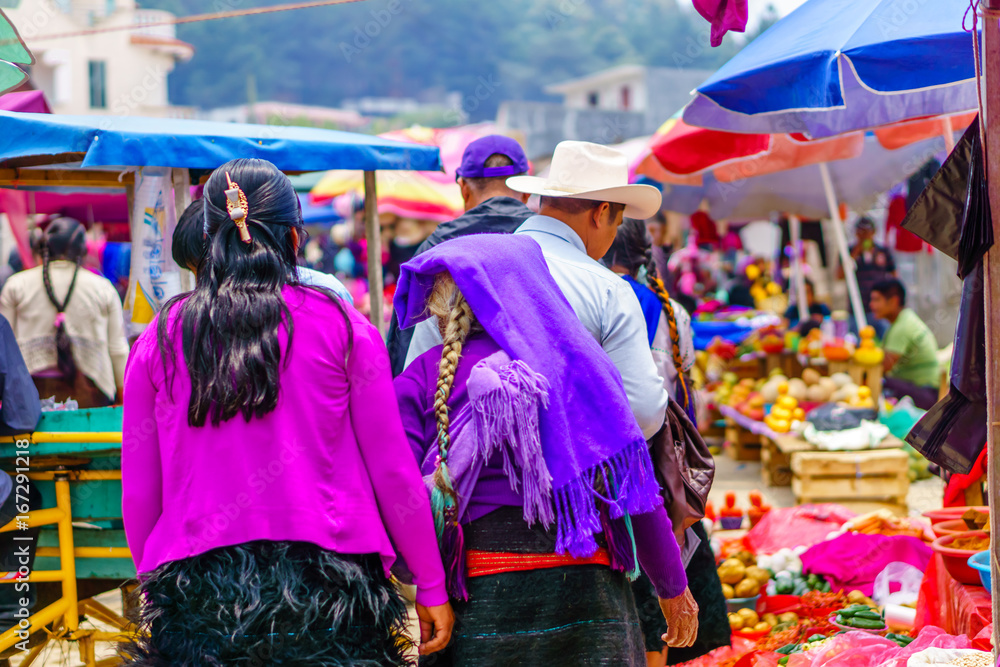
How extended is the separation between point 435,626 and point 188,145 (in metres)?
2.09

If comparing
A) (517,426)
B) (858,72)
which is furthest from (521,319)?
(858,72)

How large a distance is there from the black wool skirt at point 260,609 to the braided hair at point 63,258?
382 cm

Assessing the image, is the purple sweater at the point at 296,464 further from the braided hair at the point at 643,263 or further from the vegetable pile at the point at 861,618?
the vegetable pile at the point at 861,618

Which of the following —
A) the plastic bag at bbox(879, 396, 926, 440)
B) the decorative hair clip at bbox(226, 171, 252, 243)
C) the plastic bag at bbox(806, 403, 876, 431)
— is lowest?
the plastic bag at bbox(879, 396, 926, 440)

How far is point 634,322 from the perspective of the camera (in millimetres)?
2113

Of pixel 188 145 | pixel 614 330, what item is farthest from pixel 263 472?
pixel 188 145

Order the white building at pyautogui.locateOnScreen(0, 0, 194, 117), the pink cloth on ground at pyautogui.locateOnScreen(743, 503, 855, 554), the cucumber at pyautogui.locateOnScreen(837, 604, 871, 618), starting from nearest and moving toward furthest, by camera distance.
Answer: the cucumber at pyautogui.locateOnScreen(837, 604, 871, 618), the pink cloth on ground at pyautogui.locateOnScreen(743, 503, 855, 554), the white building at pyautogui.locateOnScreen(0, 0, 194, 117)

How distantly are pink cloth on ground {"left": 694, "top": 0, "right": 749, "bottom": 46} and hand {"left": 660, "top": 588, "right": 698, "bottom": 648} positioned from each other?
168cm

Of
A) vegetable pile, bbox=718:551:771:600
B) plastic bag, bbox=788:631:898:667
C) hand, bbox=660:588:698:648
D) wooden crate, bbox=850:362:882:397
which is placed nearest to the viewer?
hand, bbox=660:588:698:648

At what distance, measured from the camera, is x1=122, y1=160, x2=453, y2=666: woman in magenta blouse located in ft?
5.65

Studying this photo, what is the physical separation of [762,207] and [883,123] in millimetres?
5404

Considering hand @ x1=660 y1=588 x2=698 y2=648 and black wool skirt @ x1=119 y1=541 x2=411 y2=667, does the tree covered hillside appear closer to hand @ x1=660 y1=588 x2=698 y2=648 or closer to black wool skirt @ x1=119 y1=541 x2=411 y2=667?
hand @ x1=660 y1=588 x2=698 y2=648

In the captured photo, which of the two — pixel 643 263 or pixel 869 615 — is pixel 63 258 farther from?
pixel 869 615

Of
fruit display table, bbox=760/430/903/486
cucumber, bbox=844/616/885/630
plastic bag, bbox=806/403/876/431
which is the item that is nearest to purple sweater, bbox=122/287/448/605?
cucumber, bbox=844/616/885/630
